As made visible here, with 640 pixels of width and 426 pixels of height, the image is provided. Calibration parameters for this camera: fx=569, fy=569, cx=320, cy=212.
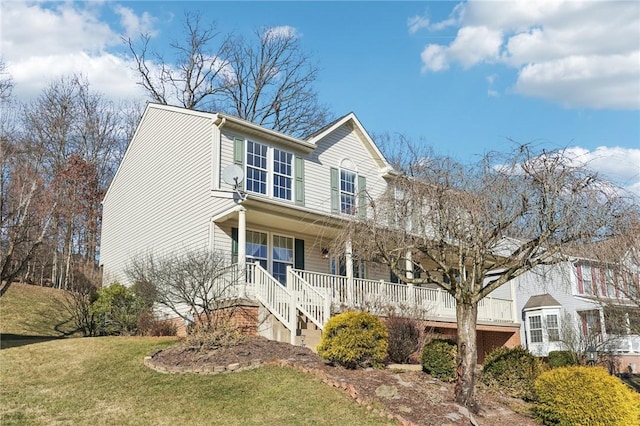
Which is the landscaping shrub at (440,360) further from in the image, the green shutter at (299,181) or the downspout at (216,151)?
the downspout at (216,151)

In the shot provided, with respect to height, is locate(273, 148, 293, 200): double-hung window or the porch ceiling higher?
locate(273, 148, 293, 200): double-hung window

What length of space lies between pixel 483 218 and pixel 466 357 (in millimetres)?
2423

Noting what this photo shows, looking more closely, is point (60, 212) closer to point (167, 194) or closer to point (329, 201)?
point (167, 194)

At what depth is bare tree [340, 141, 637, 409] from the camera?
9609mm

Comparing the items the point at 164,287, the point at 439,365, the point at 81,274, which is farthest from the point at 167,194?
the point at 439,365

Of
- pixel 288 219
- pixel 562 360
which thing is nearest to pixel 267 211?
pixel 288 219

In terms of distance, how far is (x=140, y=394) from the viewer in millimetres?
9680

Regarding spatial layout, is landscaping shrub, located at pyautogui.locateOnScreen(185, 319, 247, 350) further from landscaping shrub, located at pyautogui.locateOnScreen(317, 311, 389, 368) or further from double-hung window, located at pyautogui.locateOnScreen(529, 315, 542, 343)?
double-hung window, located at pyautogui.locateOnScreen(529, 315, 542, 343)

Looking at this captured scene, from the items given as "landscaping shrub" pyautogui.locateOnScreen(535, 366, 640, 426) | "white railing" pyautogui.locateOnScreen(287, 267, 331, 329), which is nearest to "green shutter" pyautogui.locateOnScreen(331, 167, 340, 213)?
"white railing" pyautogui.locateOnScreen(287, 267, 331, 329)

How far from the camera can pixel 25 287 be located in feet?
75.0

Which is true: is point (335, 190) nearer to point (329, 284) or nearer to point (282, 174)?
point (282, 174)

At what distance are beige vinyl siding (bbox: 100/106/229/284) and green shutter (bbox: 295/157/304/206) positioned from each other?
9.34ft

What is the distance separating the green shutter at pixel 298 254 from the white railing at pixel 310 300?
11.7ft

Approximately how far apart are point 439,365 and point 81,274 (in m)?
17.3
